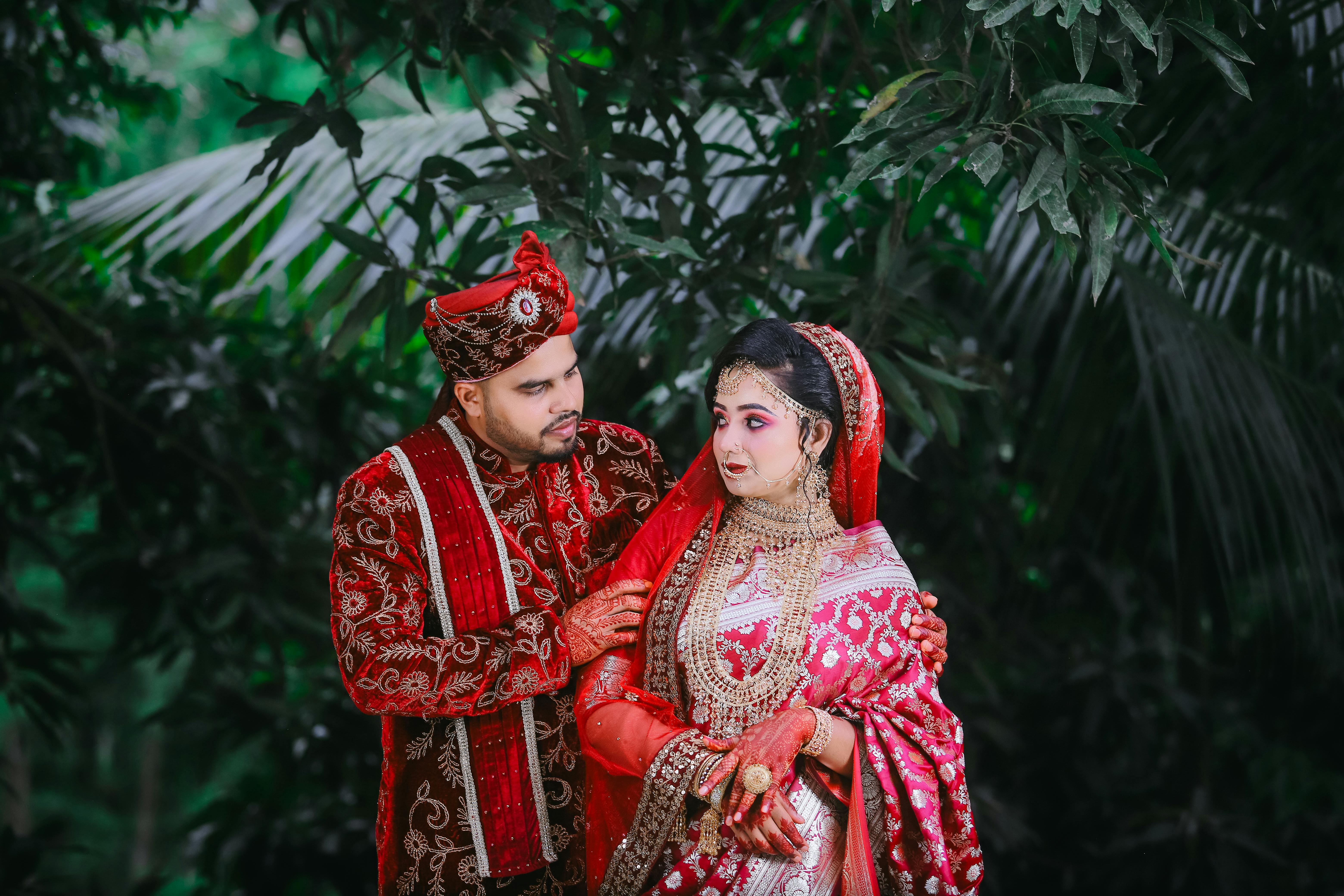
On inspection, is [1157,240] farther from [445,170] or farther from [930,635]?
[445,170]

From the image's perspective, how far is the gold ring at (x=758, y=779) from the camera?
172cm

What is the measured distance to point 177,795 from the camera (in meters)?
10.9

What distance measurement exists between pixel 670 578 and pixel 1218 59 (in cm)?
121

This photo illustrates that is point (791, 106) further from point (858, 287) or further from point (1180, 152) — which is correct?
point (1180, 152)

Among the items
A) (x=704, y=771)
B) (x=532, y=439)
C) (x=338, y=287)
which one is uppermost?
(x=338, y=287)

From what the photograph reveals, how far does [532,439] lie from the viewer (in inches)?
78.4

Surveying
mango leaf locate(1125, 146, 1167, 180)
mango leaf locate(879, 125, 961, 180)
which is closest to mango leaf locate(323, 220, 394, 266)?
mango leaf locate(879, 125, 961, 180)

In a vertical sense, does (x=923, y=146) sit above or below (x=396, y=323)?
above

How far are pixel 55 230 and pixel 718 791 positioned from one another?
9.81 feet

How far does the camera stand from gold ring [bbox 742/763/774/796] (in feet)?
5.63

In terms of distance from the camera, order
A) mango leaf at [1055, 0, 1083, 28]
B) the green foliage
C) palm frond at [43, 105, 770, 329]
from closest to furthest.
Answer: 1. mango leaf at [1055, 0, 1083, 28]
2. palm frond at [43, 105, 770, 329]
3. the green foliage

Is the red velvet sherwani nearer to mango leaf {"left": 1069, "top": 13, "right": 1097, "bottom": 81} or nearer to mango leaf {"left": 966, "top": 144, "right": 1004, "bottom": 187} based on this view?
mango leaf {"left": 966, "top": 144, "right": 1004, "bottom": 187}

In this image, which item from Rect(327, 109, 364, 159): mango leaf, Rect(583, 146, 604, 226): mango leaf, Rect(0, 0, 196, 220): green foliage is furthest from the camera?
Rect(0, 0, 196, 220): green foliage

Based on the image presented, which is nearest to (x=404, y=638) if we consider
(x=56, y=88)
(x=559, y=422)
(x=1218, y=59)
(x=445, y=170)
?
(x=559, y=422)
